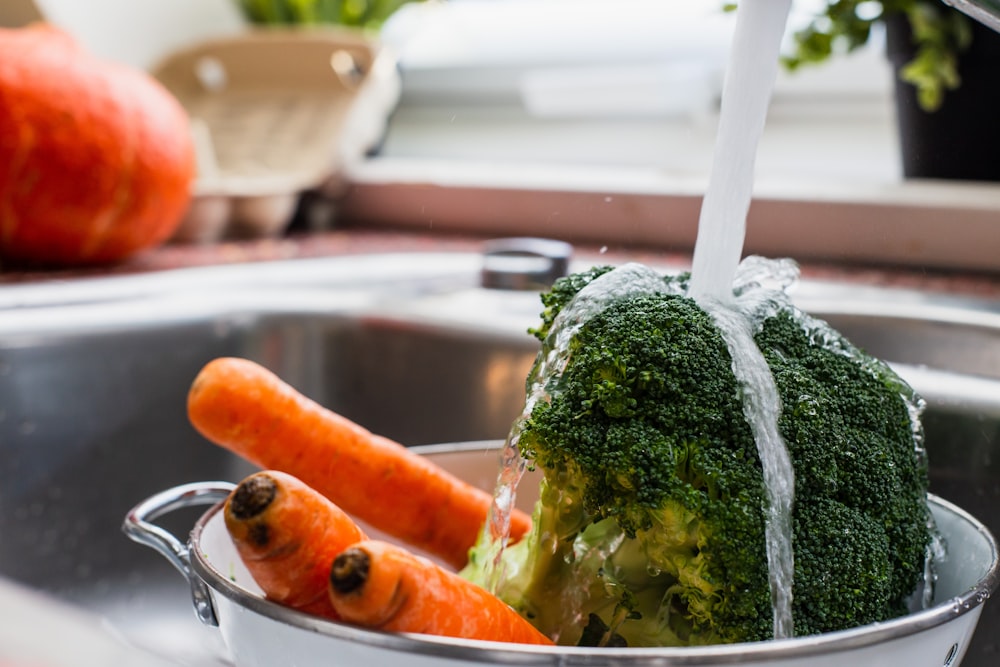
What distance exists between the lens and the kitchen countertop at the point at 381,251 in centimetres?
104

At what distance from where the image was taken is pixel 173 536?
594mm

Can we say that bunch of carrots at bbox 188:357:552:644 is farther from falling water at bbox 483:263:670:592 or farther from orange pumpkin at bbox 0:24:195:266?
orange pumpkin at bbox 0:24:195:266

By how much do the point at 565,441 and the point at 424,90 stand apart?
167 centimetres

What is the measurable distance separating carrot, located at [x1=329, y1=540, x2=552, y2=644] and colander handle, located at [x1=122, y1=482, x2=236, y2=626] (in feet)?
0.35

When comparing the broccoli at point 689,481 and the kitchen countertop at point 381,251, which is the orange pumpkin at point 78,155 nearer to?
the kitchen countertop at point 381,251

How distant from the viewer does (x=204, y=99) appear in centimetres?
177

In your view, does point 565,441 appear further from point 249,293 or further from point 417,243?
point 417,243

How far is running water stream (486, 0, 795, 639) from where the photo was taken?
0.49 meters

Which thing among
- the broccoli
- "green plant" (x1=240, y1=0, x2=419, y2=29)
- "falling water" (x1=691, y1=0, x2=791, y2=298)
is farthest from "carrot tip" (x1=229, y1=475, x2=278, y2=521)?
"green plant" (x1=240, y1=0, x2=419, y2=29)

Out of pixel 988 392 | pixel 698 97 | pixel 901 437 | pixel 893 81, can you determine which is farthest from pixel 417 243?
pixel 901 437

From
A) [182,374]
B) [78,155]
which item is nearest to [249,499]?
[182,374]

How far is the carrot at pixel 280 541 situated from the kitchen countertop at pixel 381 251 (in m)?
0.49

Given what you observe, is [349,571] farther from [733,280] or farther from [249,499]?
[733,280]

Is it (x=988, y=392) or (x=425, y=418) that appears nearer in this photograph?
(x=988, y=392)
